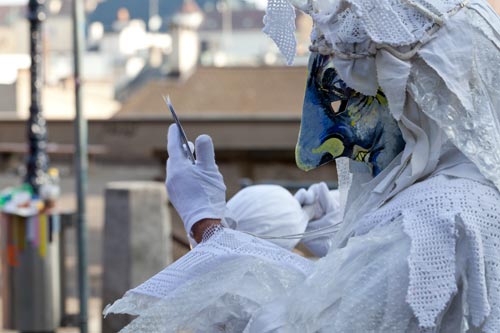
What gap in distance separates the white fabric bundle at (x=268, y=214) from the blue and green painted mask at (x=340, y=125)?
89cm

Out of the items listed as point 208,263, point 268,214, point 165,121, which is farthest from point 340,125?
point 165,121

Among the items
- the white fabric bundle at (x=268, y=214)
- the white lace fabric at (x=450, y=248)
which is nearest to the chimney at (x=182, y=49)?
the white fabric bundle at (x=268, y=214)

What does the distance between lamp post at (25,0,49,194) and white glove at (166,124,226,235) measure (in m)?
5.72

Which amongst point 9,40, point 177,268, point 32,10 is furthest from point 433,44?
point 9,40

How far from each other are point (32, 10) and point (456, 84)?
6.24 m

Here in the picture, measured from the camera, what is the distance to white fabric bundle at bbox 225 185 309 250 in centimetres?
308

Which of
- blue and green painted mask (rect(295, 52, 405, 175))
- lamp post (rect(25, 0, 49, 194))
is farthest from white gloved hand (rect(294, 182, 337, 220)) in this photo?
lamp post (rect(25, 0, 49, 194))

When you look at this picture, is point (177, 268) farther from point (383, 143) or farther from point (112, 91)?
point (112, 91)

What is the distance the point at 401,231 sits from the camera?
1850 mm

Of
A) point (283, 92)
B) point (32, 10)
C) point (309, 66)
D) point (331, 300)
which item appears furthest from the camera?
Result: point (283, 92)

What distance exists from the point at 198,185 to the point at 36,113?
6.26 meters

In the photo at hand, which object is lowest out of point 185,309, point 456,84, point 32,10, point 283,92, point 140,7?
point 140,7

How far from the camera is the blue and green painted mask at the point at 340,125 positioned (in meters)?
2.06

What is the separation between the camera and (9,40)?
60.2 meters
